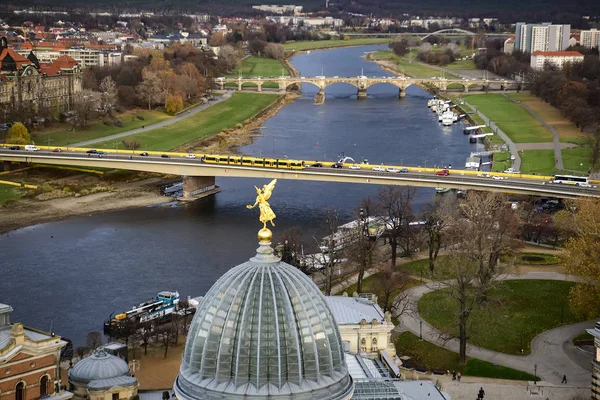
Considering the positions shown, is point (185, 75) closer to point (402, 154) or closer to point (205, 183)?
point (402, 154)

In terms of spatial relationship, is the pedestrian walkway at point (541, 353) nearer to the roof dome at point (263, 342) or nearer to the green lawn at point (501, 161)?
the roof dome at point (263, 342)

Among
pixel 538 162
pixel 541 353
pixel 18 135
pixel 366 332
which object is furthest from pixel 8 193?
pixel 366 332

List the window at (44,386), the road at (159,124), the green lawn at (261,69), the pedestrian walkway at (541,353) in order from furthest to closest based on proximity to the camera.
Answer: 1. the green lawn at (261,69)
2. the road at (159,124)
3. the pedestrian walkway at (541,353)
4. the window at (44,386)

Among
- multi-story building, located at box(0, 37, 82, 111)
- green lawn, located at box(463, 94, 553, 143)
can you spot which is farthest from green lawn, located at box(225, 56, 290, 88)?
multi-story building, located at box(0, 37, 82, 111)

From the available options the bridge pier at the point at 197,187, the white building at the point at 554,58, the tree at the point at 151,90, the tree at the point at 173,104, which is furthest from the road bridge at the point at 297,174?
the white building at the point at 554,58

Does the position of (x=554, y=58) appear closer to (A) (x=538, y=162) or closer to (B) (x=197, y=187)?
(A) (x=538, y=162)

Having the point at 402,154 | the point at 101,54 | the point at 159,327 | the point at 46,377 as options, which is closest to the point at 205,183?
the point at 402,154
